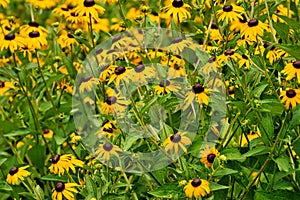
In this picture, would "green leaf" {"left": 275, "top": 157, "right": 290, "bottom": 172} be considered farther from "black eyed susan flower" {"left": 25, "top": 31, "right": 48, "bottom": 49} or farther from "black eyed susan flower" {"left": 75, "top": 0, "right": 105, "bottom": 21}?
"black eyed susan flower" {"left": 25, "top": 31, "right": 48, "bottom": 49}

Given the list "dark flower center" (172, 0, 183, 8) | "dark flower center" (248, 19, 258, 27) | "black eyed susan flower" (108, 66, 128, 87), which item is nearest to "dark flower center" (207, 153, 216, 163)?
"black eyed susan flower" (108, 66, 128, 87)

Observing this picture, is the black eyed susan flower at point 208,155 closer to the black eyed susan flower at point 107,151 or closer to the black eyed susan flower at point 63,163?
the black eyed susan flower at point 107,151

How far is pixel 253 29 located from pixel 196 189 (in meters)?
0.69

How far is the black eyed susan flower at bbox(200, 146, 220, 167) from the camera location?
2.15 metres

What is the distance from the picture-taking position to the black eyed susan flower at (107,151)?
216cm

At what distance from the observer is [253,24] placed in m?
2.33

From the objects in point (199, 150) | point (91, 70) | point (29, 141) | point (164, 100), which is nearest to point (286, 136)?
point (199, 150)

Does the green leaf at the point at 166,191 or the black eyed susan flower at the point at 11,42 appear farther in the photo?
the black eyed susan flower at the point at 11,42

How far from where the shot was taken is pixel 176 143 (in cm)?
209

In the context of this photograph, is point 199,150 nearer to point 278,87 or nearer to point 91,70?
point 278,87

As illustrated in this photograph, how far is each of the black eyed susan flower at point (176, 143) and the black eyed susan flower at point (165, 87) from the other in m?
A: 0.24

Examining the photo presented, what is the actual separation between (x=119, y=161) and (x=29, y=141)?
971 mm

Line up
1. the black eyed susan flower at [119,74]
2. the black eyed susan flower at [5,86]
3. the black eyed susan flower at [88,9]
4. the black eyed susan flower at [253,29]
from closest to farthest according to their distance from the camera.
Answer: the black eyed susan flower at [119,74] → the black eyed susan flower at [253,29] → the black eyed susan flower at [88,9] → the black eyed susan flower at [5,86]

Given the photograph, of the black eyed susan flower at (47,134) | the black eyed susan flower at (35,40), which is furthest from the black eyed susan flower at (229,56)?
the black eyed susan flower at (47,134)
